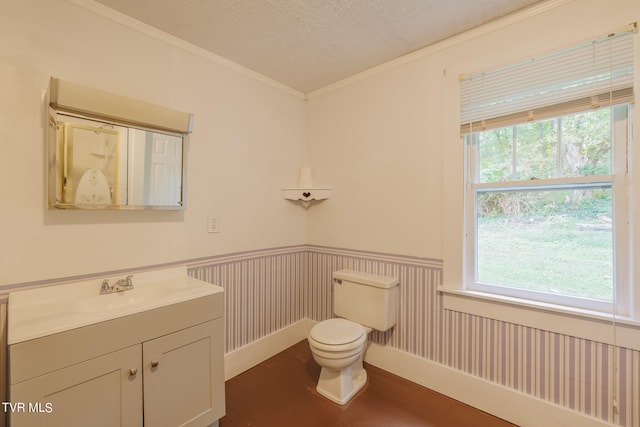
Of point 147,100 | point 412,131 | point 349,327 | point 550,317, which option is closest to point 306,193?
point 412,131

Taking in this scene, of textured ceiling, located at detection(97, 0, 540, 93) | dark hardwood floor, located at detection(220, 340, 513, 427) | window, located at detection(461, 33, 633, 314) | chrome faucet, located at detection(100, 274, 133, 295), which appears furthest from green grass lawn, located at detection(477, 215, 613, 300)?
chrome faucet, located at detection(100, 274, 133, 295)

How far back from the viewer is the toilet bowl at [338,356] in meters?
1.71

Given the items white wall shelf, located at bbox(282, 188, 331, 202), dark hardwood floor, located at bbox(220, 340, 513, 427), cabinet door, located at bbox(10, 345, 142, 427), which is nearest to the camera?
cabinet door, located at bbox(10, 345, 142, 427)

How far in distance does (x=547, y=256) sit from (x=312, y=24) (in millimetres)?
1933

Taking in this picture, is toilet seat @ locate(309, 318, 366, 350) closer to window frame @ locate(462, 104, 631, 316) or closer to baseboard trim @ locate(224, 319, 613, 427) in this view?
baseboard trim @ locate(224, 319, 613, 427)

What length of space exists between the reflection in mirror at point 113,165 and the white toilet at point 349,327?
1267 millimetres

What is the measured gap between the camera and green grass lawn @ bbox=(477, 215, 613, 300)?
145cm

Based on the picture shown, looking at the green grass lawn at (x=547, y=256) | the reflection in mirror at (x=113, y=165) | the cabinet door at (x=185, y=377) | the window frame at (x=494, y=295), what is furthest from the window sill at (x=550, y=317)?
the reflection in mirror at (x=113, y=165)

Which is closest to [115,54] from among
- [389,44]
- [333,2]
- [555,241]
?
[333,2]

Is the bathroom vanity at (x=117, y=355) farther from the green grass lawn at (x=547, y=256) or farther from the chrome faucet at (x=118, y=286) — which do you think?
the green grass lawn at (x=547, y=256)

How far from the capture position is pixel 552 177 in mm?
1553

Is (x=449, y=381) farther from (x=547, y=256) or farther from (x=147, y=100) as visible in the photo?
(x=147, y=100)

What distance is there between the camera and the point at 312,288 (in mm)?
2625

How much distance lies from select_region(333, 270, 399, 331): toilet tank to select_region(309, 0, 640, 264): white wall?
0.84ft
